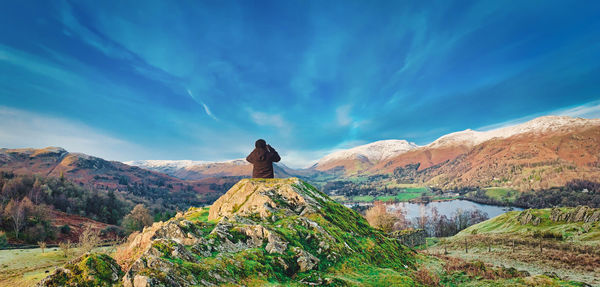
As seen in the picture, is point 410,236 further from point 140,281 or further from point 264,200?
point 140,281

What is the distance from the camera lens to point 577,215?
75500 millimetres

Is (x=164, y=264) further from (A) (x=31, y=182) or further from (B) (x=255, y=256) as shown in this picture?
(A) (x=31, y=182)

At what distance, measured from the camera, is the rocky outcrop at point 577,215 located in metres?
71.9

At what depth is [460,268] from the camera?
25.5 meters

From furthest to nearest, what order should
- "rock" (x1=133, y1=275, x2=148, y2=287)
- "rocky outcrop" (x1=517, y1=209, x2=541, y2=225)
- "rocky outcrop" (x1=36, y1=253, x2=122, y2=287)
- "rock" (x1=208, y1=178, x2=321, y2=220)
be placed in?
"rocky outcrop" (x1=517, y1=209, x2=541, y2=225), "rock" (x1=208, y1=178, x2=321, y2=220), "rock" (x1=133, y1=275, x2=148, y2=287), "rocky outcrop" (x1=36, y1=253, x2=122, y2=287)

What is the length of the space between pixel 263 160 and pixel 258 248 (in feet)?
56.3

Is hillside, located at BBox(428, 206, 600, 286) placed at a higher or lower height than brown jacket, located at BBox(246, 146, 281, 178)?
lower

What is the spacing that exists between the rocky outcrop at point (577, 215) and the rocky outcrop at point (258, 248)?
→ 90569mm

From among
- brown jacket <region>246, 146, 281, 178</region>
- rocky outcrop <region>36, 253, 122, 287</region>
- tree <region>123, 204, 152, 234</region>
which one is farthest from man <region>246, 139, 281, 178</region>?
tree <region>123, 204, 152, 234</region>

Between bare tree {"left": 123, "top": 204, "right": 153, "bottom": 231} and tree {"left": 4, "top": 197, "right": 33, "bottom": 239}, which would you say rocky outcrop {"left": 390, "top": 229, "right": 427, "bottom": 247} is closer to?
bare tree {"left": 123, "top": 204, "right": 153, "bottom": 231}

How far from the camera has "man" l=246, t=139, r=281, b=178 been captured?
1167 inches

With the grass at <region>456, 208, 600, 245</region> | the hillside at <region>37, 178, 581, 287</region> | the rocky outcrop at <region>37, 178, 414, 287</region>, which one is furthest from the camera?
the grass at <region>456, 208, 600, 245</region>

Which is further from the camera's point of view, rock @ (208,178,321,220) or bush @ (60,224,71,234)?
bush @ (60,224,71,234)

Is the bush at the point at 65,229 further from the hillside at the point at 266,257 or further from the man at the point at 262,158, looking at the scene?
the man at the point at 262,158
